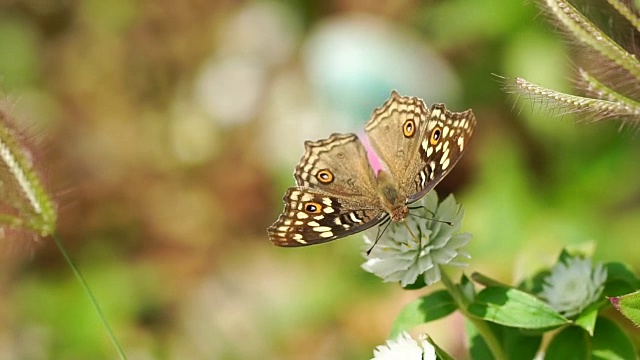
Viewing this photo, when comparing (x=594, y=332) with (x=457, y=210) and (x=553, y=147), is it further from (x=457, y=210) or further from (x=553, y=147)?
(x=553, y=147)

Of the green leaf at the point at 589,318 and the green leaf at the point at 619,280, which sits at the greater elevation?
the green leaf at the point at 619,280

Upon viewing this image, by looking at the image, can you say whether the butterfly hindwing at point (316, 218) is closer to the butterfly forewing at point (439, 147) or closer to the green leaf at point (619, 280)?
the butterfly forewing at point (439, 147)

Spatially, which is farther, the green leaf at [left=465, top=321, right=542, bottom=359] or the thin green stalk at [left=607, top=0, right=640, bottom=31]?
the green leaf at [left=465, top=321, right=542, bottom=359]

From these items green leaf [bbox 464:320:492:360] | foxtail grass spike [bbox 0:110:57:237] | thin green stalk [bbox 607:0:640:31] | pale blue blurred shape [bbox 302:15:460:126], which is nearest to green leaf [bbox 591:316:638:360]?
green leaf [bbox 464:320:492:360]

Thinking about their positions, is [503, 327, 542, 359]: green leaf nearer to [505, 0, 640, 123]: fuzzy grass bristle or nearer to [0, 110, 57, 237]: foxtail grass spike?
[505, 0, 640, 123]: fuzzy grass bristle

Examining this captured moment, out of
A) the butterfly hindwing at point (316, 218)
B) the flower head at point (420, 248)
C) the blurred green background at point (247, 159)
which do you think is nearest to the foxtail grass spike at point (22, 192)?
the butterfly hindwing at point (316, 218)

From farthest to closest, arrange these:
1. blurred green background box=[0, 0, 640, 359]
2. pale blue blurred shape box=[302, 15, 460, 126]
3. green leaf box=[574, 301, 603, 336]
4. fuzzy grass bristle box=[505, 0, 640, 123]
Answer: pale blue blurred shape box=[302, 15, 460, 126] < blurred green background box=[0, 0, 640, 359] < green leaf box=[574, 301, 603, 336] < fuzzy grass bristle box=[505, 0, 640, 123]

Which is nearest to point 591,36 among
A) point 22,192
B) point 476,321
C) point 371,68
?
point 476,321
